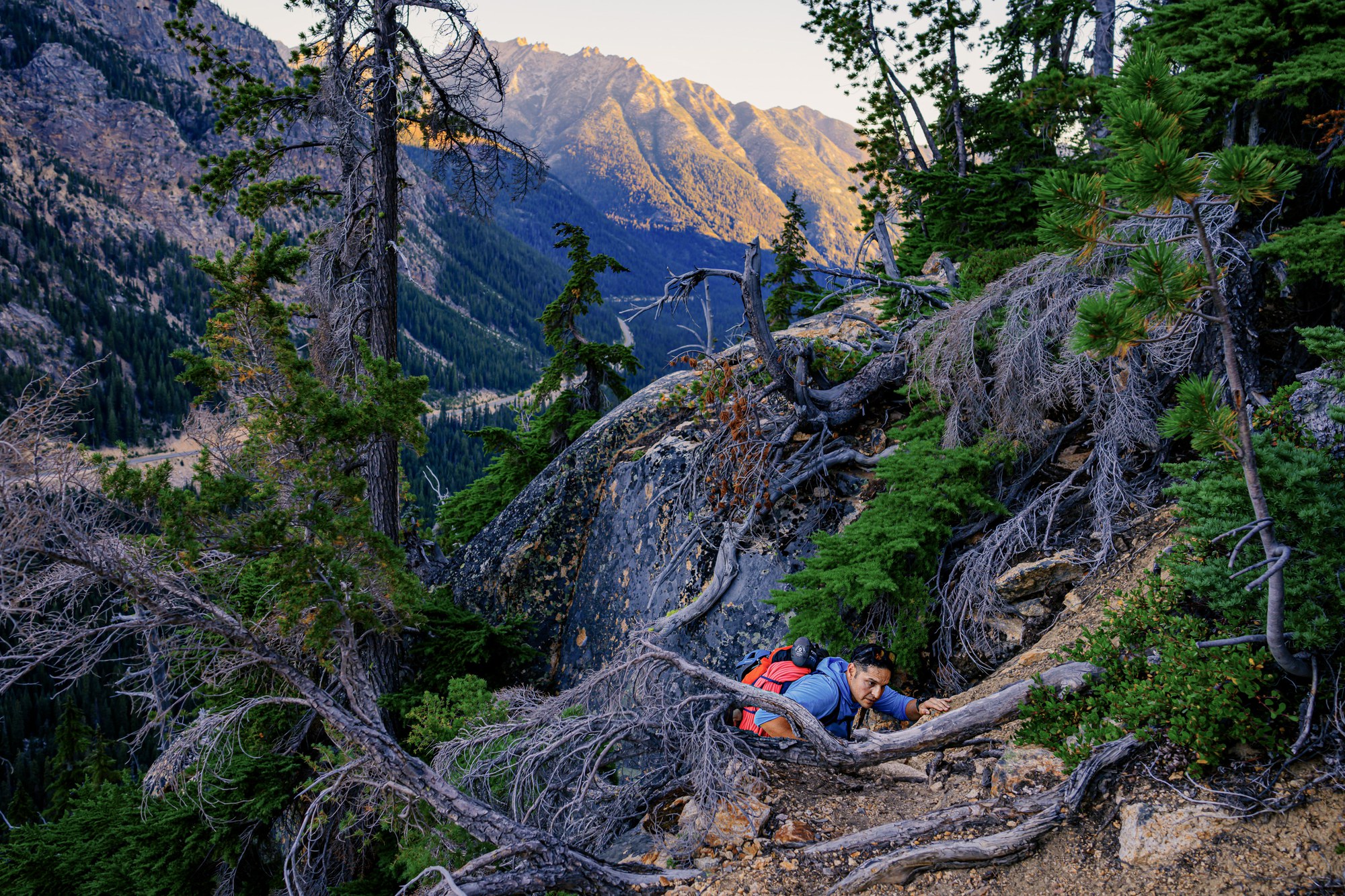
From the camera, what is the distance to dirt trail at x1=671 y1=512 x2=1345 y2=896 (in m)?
2.41

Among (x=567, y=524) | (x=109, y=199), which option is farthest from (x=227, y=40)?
(x=567, y=524)

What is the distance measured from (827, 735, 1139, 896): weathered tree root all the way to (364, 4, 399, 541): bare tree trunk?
631 centimetres

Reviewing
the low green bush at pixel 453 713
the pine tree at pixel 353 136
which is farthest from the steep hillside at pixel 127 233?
the low green bush at pixel 453 713

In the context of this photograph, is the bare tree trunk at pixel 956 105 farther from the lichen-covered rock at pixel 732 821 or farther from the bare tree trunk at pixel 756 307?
the lichen-covered rock at pixel 732 821

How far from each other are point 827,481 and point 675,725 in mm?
3289

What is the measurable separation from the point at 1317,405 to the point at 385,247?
854cm

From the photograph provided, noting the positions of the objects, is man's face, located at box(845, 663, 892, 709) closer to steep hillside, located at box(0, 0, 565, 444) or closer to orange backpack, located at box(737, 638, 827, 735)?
orange backpack, located at box(737, 638, 827, 735)

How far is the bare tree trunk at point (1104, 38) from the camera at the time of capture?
36.0 feet

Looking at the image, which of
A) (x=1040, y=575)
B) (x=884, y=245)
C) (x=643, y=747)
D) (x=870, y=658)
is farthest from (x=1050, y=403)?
(x=884, y=245)

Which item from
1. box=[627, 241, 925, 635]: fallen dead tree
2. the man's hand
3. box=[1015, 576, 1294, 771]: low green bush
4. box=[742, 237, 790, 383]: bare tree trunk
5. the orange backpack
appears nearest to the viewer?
box=[1015, 576, 1294, 771]: low green bush

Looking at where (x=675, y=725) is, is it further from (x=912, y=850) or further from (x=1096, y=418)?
(x=1096, y=418)

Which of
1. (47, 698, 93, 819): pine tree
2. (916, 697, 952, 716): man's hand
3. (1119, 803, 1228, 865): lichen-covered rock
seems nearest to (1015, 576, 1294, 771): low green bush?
(1119, 803, 1228, 865): lichen-covered rock

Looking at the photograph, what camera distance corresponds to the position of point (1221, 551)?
3076 mm

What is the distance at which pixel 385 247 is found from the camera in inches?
321
